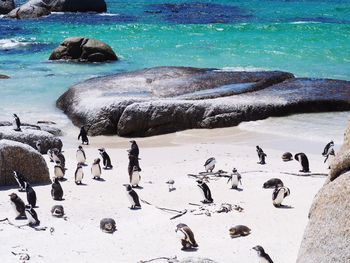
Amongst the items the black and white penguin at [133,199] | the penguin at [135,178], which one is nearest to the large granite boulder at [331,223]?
the black and white penguin at [133,199]

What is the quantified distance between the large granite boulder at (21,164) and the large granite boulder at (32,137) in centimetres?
294

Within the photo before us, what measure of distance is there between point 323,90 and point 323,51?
539 inches

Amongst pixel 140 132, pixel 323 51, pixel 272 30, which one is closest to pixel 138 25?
pixel 272 30

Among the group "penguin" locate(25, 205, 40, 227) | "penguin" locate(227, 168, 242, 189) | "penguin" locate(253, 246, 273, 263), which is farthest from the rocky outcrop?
"penguin" locate(253, 246, 273, 263)

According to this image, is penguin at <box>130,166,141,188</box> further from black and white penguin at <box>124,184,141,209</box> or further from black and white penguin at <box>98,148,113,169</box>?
black and white penguin at <box>98,148,113,169</box>

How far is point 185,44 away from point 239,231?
26793mm

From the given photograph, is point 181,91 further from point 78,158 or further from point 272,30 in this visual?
point 272,30

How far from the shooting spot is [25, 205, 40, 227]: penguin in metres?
9.95

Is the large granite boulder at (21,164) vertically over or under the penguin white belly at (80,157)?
over

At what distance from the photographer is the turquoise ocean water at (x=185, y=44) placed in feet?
75.9

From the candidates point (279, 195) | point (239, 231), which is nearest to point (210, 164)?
point (279, 195)

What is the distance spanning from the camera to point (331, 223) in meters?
6.99

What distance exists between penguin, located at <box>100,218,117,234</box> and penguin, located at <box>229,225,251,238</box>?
5.15ft

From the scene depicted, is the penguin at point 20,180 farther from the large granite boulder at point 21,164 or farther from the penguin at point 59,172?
the penguin at point 59,172
